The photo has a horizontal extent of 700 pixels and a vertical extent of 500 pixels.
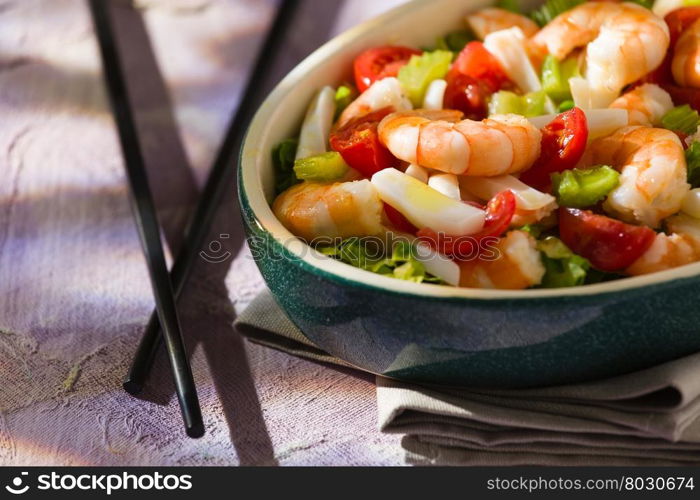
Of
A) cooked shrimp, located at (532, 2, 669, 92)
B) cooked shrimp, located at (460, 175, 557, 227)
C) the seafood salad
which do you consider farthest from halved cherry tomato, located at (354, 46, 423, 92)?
cooked shrimp, located at (460, 175, 557, 227)

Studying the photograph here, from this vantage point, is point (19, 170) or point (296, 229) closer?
point (296, 229)

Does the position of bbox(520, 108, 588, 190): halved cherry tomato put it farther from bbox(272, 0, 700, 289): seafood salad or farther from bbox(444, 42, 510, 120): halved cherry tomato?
bbox(444, 42, 510, 120): halved cherry tomato

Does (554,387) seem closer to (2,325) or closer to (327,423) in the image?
(327,423)

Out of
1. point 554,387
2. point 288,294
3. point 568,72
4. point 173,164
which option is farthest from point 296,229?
point 173,164

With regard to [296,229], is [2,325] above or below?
below

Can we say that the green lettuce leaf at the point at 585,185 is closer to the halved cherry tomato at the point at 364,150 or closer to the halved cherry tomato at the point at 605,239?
the halved cherry tomato at the point at 605,239
